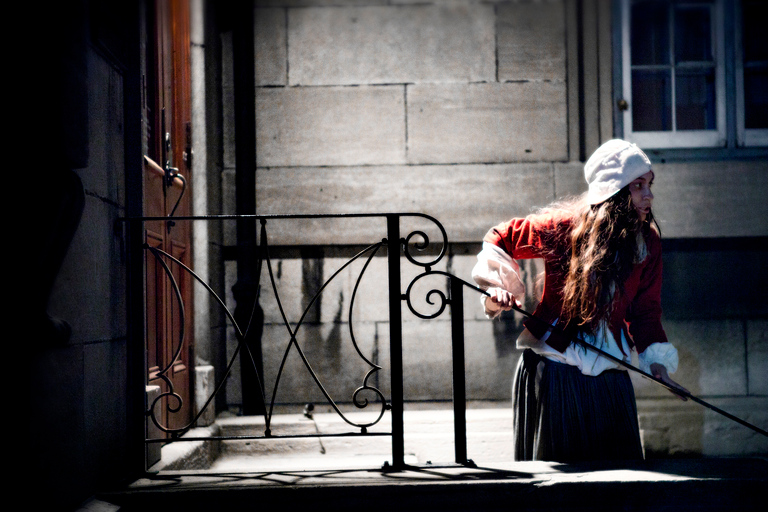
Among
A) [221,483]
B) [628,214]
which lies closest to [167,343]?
[221,483]

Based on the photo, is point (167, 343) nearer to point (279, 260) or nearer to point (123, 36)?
point (279, 260)

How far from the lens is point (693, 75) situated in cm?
548

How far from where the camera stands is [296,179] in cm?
523

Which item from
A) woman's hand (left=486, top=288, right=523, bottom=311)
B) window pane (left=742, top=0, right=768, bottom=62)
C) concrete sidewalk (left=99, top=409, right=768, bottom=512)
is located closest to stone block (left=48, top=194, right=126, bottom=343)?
concrete sidewalk (left=99, top=409, right=768, bottom=512)

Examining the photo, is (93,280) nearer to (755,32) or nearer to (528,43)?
(528,43)

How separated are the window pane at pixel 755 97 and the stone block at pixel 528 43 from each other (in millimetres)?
1550

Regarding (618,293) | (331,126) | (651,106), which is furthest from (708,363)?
(331,126)

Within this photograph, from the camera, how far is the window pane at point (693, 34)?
216 inches

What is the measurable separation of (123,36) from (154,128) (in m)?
0.85

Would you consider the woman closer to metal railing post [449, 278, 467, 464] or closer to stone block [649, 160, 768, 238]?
metal railing post [449, 278, 467, 464]

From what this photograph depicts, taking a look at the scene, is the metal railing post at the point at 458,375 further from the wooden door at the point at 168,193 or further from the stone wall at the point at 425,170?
the stone wall at the point at 425,170

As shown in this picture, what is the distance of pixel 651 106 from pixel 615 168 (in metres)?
2.97

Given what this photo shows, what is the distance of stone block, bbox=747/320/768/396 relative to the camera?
5180 millimetres

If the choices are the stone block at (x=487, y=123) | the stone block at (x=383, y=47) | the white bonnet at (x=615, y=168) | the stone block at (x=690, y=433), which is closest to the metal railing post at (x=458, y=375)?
the white bonnet at (x=615, y=168)
